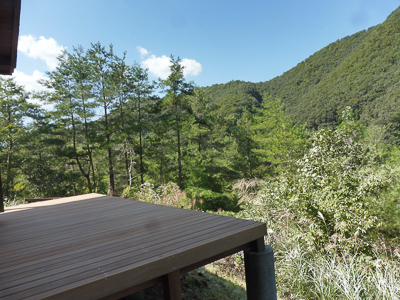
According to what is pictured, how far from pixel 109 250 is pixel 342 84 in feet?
104

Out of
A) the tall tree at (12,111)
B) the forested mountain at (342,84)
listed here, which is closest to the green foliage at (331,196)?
the tall tree at (12,111)

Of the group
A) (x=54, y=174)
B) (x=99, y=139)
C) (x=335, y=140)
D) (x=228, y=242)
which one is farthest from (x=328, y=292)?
(x=54, y=174)

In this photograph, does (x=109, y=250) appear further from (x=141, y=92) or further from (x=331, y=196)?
(x=141, y=92)

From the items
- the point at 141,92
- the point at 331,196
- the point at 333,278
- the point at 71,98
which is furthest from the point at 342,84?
the point at 333,278

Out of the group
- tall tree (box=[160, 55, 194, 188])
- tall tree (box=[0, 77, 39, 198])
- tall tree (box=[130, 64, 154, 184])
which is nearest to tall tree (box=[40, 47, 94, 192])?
tall tree (box=[0, 77, 39, 198])

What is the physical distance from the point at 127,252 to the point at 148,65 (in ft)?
42.0

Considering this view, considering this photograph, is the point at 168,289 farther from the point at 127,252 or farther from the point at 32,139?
the point at 32,139

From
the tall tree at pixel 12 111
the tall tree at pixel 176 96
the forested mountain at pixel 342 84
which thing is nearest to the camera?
the tall tree at pixel 12 111

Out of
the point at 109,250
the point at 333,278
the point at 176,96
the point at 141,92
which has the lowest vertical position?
the point at 333,278

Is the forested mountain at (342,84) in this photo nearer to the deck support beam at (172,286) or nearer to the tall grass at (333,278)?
the tall grass at (333,278)

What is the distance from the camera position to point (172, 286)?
161cm

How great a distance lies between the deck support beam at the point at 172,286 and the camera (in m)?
1.60

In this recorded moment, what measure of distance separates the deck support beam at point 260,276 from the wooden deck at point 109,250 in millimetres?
126

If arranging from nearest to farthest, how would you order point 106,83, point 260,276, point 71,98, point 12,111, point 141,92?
1. point 260,276
2. point 12,111
3. point 71,98
4. point 106,83
5. point 141,92
